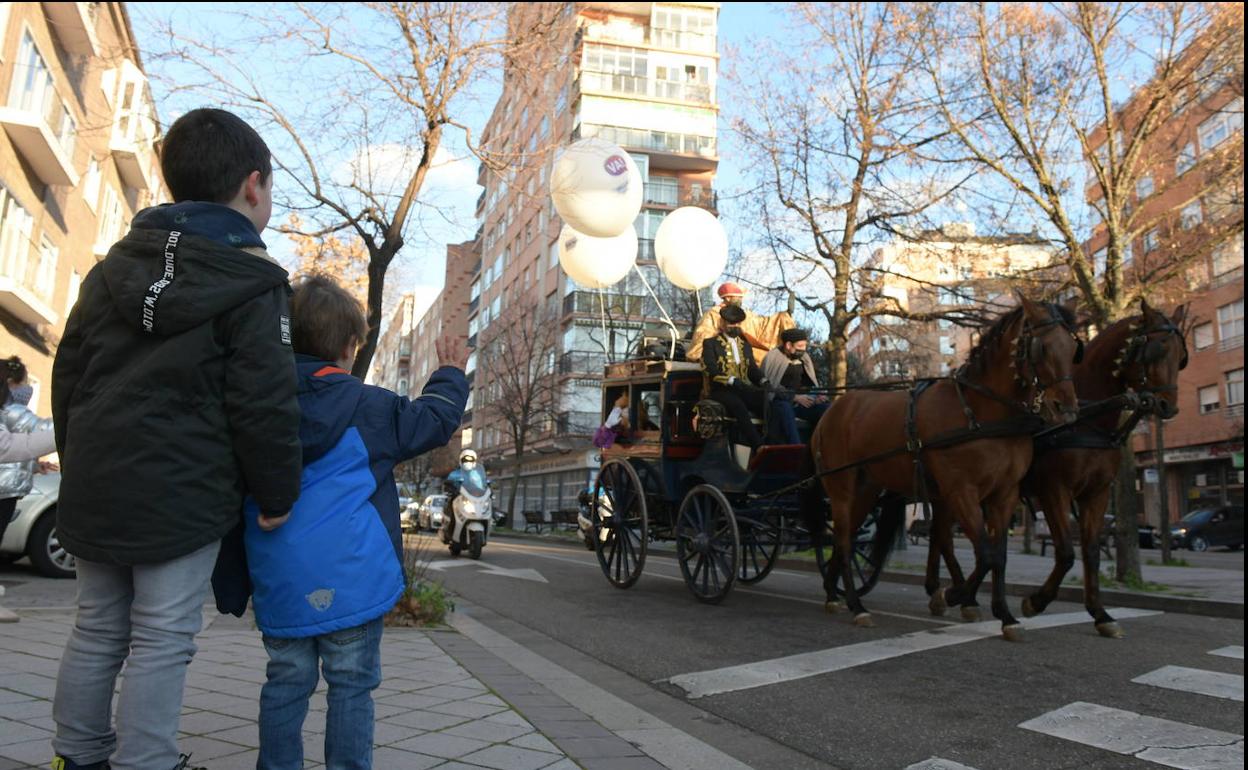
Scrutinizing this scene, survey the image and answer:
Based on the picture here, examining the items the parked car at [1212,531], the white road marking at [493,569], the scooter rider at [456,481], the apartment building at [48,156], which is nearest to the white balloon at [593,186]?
the white road marking at [493,569]

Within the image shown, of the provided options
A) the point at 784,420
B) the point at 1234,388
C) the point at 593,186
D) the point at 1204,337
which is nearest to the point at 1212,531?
the point at 1234,388

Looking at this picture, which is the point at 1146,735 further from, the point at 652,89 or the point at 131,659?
the point at 652,89

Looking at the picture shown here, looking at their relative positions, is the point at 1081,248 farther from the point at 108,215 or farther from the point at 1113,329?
the point at 108,215

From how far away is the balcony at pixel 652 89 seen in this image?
44.3 metres

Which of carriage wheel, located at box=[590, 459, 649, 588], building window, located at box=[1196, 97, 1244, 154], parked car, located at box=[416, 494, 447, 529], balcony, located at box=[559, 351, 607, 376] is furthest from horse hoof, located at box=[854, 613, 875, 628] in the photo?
balcony, located at box=[559, 351, 607, 376]

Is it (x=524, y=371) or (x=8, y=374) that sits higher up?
(x=524, y=371)

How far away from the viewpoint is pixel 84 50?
70.5 feet

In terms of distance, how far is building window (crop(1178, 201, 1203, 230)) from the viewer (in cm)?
1255

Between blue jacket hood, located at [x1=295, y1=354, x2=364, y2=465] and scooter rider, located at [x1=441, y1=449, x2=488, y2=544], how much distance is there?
45.0ft

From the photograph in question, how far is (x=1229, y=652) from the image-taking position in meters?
6.12

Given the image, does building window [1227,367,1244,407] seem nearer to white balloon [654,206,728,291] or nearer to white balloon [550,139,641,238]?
white balloon [654,206,728,291]

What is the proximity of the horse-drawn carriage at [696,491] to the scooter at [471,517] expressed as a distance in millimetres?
5421

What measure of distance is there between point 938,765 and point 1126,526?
342 inches

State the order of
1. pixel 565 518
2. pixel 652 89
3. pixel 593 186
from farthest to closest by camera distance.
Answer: pixel 652 89, pixel 565 518, pixel 593 186
